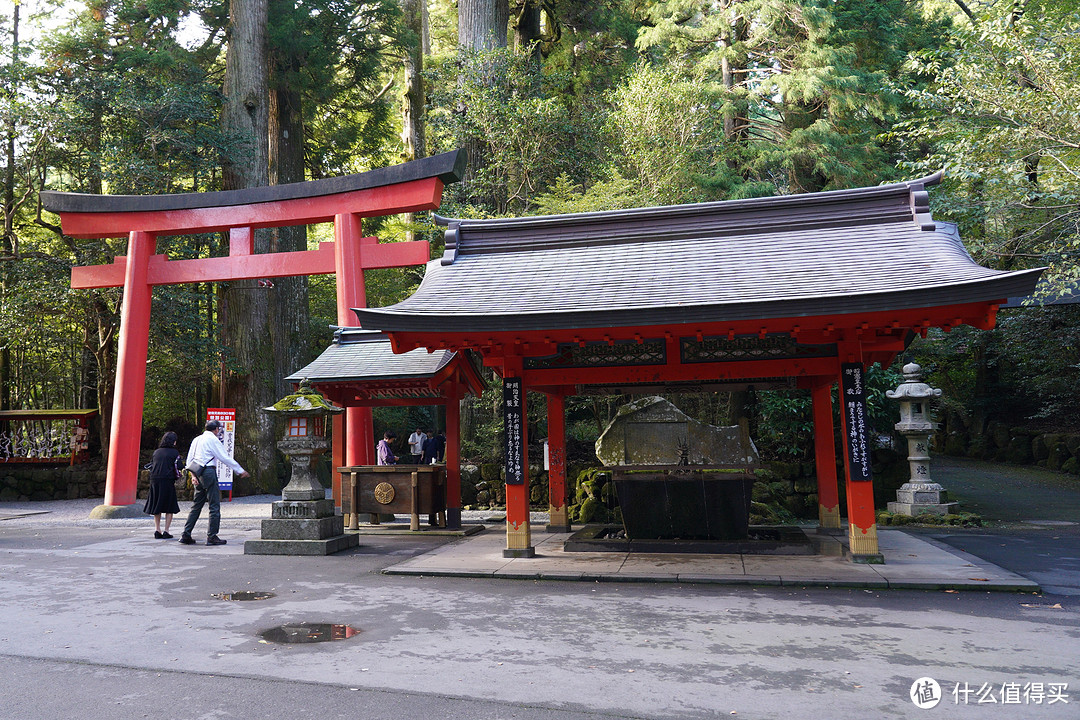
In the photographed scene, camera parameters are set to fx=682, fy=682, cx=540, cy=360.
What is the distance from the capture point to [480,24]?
54.6 ft

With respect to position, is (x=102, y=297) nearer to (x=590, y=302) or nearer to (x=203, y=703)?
(x=590, y=302)

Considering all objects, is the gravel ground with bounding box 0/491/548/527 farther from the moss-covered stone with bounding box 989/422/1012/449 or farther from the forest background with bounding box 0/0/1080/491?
the moss-covered stone with bounding box 989/422/1012/449

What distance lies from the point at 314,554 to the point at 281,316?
11.5 m

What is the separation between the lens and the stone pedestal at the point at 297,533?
9.00 metres

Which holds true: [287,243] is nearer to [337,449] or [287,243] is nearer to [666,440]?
[337,449]

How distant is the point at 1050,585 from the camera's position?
266 inches

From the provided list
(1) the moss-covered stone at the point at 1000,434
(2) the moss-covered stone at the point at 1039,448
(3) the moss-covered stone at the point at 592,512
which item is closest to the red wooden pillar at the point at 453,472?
(3) the moss-covered stone at the point at 592,512

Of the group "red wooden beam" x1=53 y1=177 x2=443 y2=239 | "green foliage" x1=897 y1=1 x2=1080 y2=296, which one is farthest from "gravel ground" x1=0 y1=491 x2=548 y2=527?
"green foliage" x1=897 y1=1 x2=1080 y2=296

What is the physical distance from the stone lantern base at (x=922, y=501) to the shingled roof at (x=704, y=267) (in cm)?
539

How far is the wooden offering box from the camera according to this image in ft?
35.1

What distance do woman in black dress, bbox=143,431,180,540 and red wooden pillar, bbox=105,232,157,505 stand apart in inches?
108

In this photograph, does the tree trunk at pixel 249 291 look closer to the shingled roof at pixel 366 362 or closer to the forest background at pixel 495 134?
the forest background at pixel 495 134

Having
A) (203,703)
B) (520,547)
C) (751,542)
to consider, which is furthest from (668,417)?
(203,703)

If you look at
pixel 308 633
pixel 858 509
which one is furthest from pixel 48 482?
pixel 858 509
